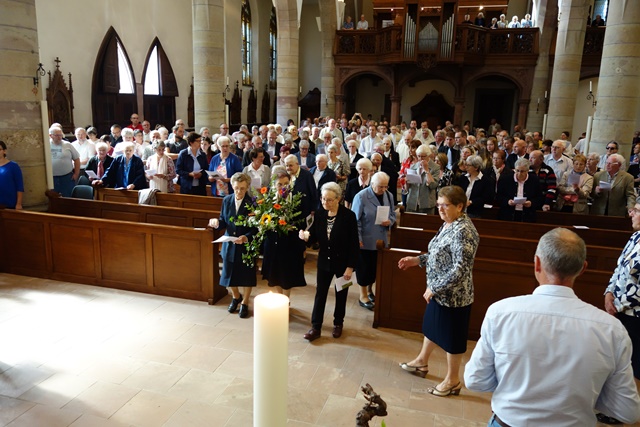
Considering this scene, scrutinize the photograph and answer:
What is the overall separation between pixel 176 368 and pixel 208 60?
889cm

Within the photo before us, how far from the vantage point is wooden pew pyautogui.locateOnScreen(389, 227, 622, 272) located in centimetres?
551

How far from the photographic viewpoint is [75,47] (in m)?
13.0

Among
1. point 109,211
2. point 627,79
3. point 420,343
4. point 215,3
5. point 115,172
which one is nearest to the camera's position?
point 420,343

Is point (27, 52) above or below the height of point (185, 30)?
below

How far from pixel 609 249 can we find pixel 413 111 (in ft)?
63.6

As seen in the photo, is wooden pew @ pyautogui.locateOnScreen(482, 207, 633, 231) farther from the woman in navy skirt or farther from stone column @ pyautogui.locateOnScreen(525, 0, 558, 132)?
stone column @ pyautogui.locateOnScreen(525, 0, 558, 132)

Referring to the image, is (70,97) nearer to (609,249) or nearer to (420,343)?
(420,343)

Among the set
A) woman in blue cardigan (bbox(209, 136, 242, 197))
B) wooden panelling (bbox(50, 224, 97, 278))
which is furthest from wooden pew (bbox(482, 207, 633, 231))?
wooden panelling (bbox(50, 224, 97, 278))

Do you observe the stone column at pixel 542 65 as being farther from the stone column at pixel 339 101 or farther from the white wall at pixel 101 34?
the white wall at pixel 101 34

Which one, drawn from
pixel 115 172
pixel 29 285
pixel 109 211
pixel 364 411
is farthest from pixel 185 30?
pixel 364 411

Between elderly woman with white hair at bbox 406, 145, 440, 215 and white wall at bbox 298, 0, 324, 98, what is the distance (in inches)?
758

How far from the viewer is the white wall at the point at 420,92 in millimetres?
23766

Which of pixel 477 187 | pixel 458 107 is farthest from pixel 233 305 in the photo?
pixel 458 107

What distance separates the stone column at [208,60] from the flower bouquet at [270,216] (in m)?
7.26
